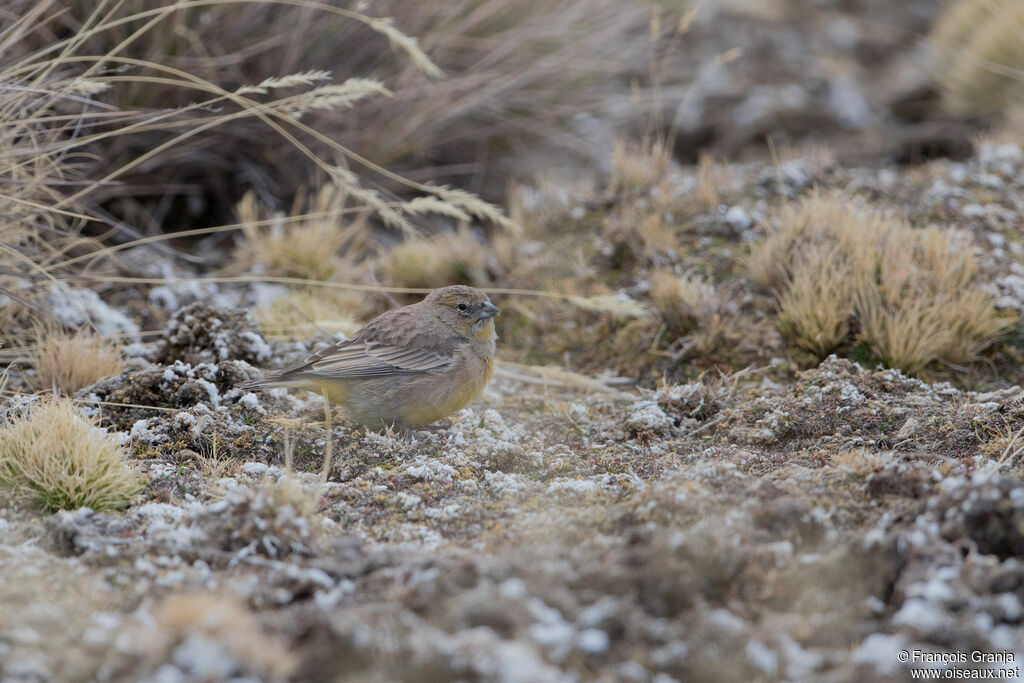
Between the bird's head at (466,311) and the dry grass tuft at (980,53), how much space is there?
495 cm

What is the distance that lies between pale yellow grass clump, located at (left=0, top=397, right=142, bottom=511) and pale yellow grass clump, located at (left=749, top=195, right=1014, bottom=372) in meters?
3.33

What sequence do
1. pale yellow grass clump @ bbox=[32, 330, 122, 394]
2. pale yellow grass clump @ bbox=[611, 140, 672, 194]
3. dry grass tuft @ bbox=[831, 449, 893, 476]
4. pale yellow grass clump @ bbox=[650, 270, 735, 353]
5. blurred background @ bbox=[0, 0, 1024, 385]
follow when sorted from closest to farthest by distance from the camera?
dry grass tuft @ bbox=[831, 449, 893, 476] → pale yellow grass clump @ bbox=[32, 330, 122, 394] → blurred background @ bbox=[0, 0, 1024, 385] → pale yellow grass clump @ bbox=[650, 270, 735, 353] → pale yellow grass clump @ bbox=[611, 140, 672, 194]

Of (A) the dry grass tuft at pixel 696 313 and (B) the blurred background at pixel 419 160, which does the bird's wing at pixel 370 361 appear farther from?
(A) the dry grass tuft at pixel 696 313

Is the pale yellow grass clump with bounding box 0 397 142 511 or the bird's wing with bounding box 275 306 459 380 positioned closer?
the pale yellow grass clump with bounding box 0 397 142 511

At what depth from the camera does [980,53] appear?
7734mm

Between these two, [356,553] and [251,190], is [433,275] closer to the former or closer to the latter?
[251,190]

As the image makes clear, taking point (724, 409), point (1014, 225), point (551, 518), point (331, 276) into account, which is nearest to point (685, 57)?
point (1014, 225)

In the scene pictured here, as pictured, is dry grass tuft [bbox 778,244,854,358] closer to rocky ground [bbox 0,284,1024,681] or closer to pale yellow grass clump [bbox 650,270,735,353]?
pale yellow grass clump [bbox 650,270,735,353]

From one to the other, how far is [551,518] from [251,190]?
4347 millimetres

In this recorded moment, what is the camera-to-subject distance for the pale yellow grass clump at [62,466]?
10.6ft

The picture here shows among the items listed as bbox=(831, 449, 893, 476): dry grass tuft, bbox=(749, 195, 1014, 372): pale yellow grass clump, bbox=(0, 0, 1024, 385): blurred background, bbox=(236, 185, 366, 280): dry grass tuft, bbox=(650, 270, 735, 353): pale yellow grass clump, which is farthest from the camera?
bbox=(236, 185, 366, 280): dry grass tuft

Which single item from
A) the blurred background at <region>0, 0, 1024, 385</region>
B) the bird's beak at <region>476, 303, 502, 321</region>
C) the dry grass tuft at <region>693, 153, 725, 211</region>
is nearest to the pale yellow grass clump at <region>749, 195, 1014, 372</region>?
the blurred background at <region>0, 0, 1024, 385</region>

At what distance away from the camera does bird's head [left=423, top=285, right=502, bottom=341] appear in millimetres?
4727

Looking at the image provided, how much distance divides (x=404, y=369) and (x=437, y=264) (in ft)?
5.86
